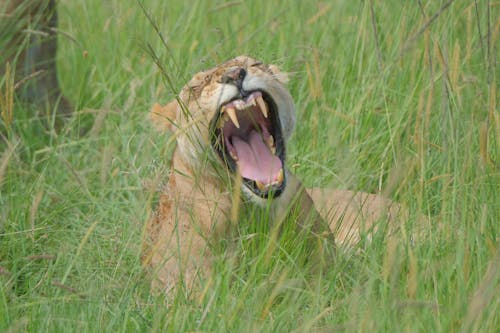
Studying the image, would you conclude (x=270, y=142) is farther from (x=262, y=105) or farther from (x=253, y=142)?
(x=262, y=105)

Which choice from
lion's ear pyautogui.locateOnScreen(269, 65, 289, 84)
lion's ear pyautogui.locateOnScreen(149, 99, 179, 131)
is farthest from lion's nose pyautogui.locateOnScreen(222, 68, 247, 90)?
lion's ear pyautogui.locateOnScreen(149, 99, 179, 131)

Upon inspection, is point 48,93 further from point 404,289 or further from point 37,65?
point 404,289

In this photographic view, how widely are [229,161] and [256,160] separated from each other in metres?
0.10

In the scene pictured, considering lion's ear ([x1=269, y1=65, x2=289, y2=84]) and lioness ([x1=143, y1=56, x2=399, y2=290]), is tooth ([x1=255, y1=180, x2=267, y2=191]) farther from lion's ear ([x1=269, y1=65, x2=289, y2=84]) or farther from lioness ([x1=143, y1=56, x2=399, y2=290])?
lion's ear ([x1=269, y1=65, x2=289, y2=84])

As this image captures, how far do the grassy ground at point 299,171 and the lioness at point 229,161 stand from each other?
0.11 meters

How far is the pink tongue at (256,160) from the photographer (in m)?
3.97

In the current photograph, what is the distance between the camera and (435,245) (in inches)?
135

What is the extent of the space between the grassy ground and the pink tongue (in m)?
0.17

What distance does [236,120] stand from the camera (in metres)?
3.84

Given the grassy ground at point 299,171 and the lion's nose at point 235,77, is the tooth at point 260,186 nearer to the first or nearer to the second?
the grassy ground at point 299,171

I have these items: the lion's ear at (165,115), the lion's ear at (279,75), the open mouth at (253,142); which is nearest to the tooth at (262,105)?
the open mouth at (253,142)

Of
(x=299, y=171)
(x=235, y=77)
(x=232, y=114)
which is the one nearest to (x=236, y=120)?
(x=232, y=114)

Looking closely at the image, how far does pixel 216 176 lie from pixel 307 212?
35 cm

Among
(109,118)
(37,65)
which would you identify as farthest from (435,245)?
(37,65)
